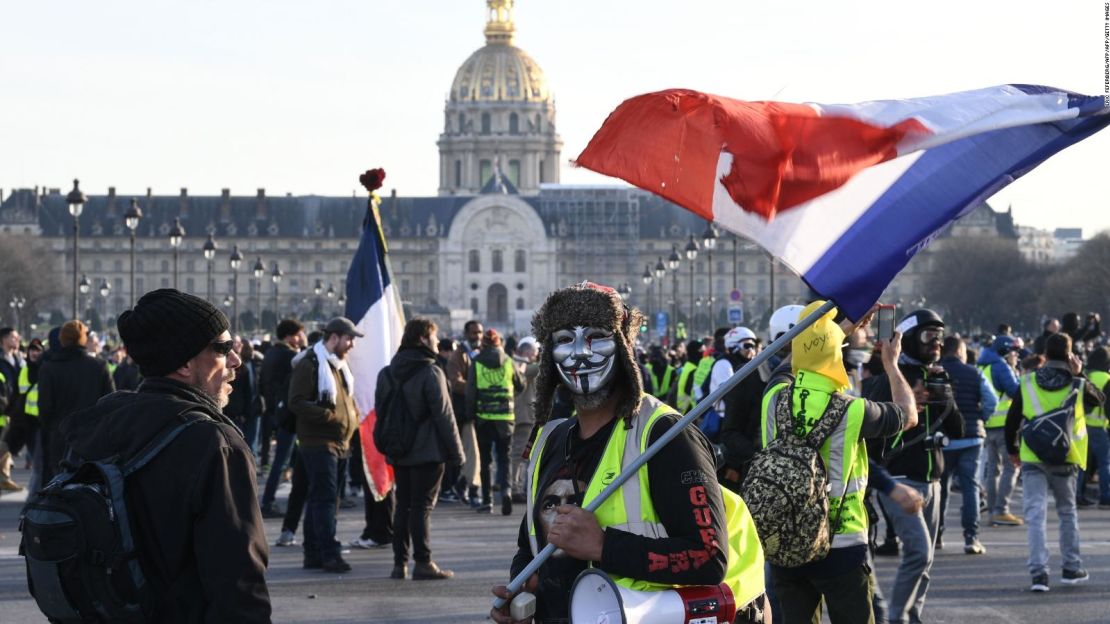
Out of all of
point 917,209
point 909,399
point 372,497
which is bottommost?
point 372,497

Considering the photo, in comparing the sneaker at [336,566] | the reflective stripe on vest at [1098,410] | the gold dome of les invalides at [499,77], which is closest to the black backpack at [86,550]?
the sneaker at [336,566]

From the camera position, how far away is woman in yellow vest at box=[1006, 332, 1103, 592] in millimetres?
9195

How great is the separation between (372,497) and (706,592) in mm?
8070

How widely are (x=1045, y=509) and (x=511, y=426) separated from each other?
6.19m

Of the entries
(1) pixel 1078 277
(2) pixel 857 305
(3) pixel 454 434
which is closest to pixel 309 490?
(3) pixel 454 434

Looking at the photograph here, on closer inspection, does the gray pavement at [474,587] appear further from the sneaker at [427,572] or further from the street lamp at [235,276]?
the street lamp at [235,276]

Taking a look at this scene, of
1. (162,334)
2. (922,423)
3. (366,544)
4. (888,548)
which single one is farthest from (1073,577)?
(162,334)

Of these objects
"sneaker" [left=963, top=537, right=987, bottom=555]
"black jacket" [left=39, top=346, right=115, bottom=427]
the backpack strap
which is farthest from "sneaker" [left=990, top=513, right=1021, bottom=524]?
Answer: the backpack strap

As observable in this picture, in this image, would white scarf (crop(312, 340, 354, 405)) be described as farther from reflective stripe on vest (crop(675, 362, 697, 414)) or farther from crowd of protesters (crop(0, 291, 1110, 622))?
reflective stripe on vest (crop(675, 362, 697, 414))

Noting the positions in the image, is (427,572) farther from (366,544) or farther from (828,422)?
(828,422)

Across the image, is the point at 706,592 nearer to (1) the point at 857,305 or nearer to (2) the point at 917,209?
(1) the point at 857,305

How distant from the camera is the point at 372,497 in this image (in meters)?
11.7

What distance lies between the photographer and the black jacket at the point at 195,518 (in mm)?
3494

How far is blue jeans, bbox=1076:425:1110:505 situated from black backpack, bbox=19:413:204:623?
1220cm
